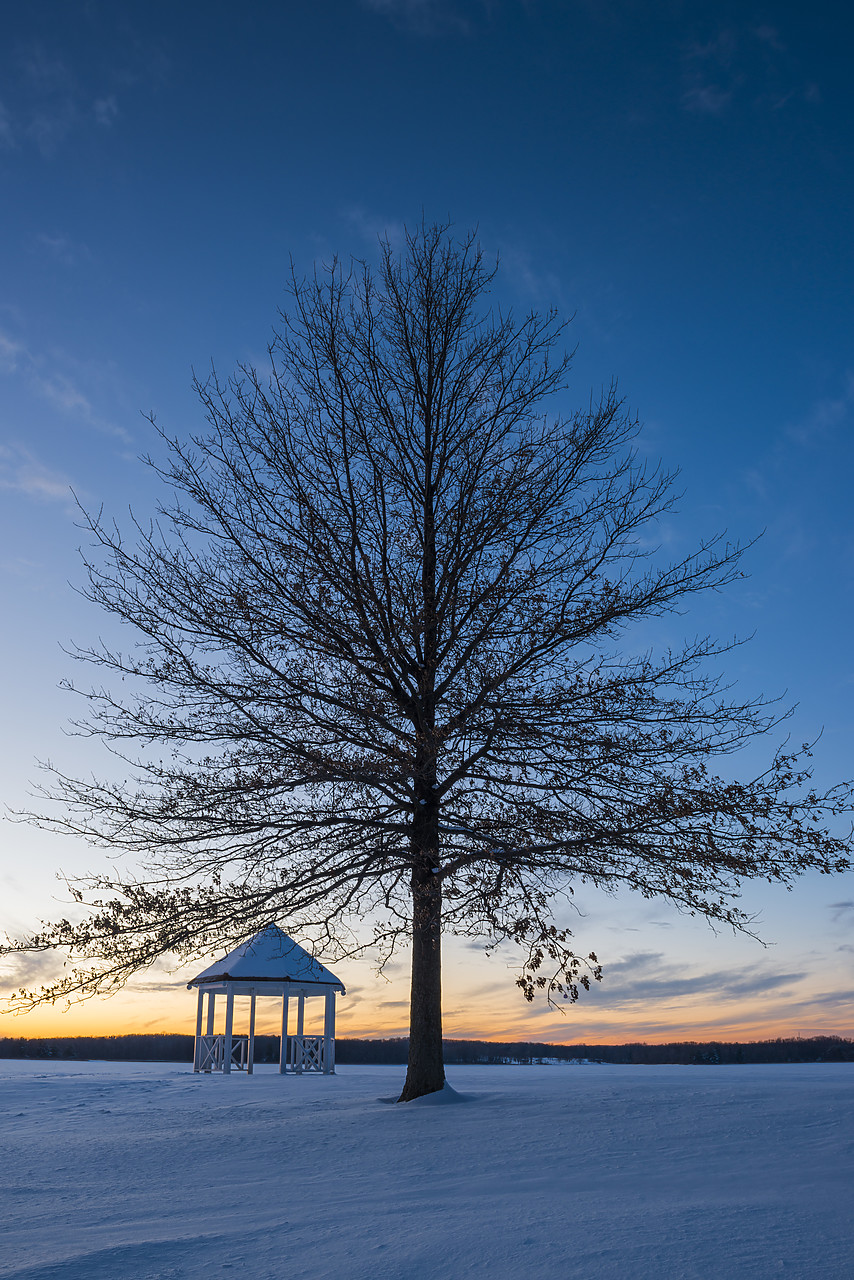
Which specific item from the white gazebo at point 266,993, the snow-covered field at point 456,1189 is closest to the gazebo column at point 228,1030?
the white gazebo at point 266,993

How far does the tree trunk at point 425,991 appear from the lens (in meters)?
9.95

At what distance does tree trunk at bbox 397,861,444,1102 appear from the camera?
392 inches

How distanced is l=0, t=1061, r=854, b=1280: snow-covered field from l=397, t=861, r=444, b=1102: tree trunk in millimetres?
583

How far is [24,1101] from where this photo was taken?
12.6m

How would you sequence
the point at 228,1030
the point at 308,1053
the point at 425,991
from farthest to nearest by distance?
the point at 308,1053 < the point at 228,1030 < the point at 425,991

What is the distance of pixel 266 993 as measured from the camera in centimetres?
2153

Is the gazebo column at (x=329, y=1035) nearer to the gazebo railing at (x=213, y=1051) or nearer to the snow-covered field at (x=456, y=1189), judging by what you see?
the gazebo railing at (x=213, y=1051)

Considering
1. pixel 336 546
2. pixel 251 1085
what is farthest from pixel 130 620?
pixel 251 1085

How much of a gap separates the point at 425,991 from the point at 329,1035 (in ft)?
39.5

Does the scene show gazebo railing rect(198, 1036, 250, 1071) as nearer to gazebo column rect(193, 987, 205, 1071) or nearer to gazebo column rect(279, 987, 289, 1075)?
gazebo column rect(193, 987, 205, 1071)

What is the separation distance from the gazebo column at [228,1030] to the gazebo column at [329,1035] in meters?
2.18

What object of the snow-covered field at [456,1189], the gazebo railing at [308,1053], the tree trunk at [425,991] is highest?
the tree trunk at [425,991]

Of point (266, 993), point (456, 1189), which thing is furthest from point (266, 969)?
point (456, 1189)

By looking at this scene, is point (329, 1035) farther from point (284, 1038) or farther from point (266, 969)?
point (266, 969)
